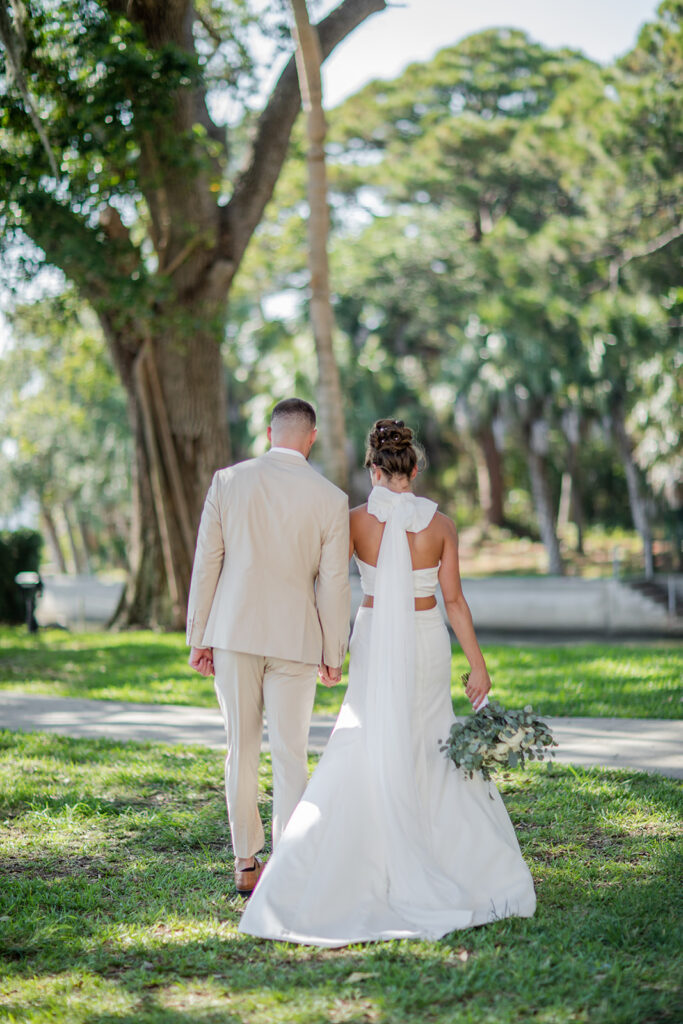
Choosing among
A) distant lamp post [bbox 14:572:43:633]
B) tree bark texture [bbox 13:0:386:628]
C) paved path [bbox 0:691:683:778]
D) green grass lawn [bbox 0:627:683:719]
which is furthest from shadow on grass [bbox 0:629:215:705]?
tree bark texture [bbox 13:0:386:628]

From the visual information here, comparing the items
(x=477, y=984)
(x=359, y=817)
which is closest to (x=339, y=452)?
(x=359, y=817)

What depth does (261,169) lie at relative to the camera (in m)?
13.0

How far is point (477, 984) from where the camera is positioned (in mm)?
3350

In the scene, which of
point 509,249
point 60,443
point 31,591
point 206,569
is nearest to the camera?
point 206,569

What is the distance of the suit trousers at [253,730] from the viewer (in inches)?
170

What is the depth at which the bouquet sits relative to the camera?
411cm

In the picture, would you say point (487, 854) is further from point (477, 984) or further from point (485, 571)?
point (485, 571)

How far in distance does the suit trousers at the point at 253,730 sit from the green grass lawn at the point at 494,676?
3858 millimetres

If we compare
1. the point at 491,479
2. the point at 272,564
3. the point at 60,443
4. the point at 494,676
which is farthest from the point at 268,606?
the point at 60,443

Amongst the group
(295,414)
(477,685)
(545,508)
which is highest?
(545,508)

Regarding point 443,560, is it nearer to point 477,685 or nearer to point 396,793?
point 477,685

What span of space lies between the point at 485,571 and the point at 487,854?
3017 centimetres

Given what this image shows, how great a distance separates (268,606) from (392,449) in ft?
3.09

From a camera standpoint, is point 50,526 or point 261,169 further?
point 50,526
